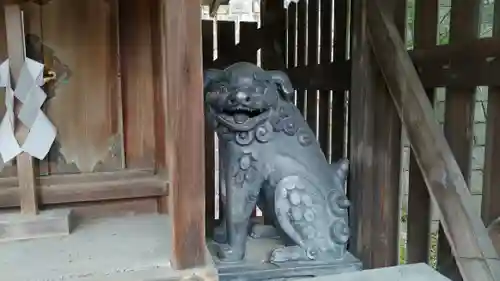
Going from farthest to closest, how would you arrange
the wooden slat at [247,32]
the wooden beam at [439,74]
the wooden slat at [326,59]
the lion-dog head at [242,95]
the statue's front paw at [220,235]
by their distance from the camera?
the wooden slat at [247,32] < the wooden slat at [326,59] < the statue's front paw at [220,235] < the lion-dog head at [242,95] < the wooden beam at [439,74]

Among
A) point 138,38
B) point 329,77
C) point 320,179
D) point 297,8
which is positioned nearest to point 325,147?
point 329,77

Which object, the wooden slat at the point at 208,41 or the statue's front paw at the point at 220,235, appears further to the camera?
the wooden slat at the point at 208,41

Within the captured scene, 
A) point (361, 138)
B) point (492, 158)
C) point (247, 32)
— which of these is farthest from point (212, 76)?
point (247, 32)

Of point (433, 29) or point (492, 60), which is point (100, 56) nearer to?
point (433, 29)

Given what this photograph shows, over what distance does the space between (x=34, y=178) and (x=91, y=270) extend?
0.48m

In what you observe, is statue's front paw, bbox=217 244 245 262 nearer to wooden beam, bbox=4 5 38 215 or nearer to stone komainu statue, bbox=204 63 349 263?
stone komainu statue, bbox=204 63 349 263

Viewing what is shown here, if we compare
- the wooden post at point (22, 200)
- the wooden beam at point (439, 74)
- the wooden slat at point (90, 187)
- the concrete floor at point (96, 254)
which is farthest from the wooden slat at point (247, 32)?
the wooden post at point (22, 200)

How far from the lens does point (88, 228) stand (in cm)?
162

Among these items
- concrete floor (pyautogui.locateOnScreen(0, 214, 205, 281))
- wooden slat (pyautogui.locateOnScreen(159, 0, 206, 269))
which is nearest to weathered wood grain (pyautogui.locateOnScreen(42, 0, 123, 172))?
concrete floor (pyautogui.locateOnScreen(0, 214, 205, 281))

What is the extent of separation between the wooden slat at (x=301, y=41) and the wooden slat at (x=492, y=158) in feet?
3.70

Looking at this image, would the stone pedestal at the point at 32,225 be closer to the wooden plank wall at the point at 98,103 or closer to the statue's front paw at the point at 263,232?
the wooden plank wall at the point at 98,103

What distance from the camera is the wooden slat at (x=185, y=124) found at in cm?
112

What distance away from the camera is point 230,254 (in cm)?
163

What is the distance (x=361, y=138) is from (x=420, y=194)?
10.7 inches
